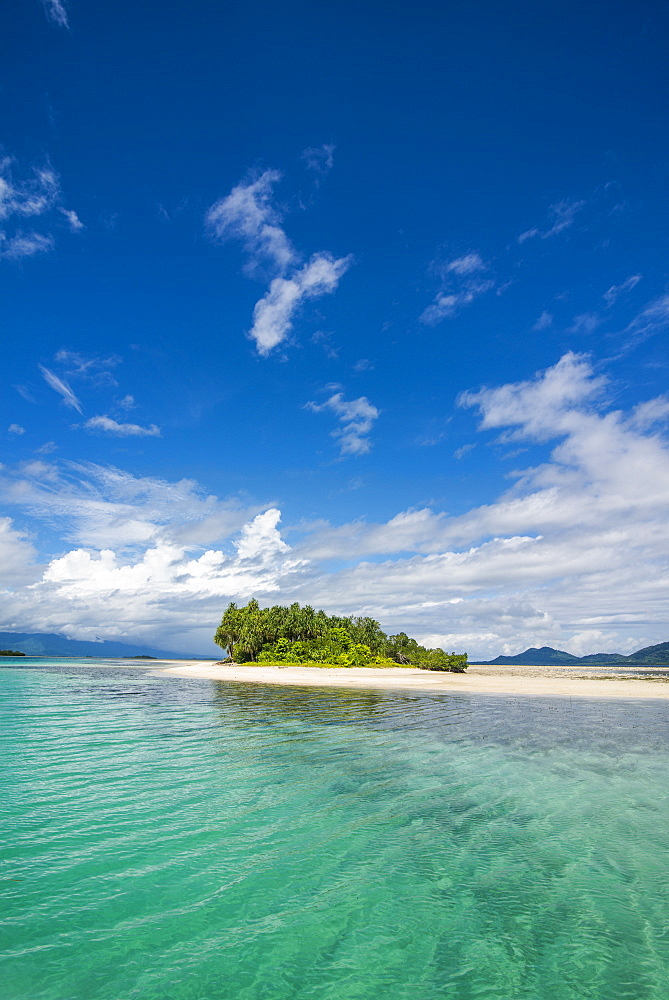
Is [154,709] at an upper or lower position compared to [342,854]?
upper

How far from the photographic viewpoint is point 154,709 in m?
32.5

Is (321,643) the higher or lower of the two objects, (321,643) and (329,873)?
the higher

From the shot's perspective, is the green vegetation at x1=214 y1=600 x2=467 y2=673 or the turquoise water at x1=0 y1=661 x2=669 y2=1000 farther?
the green vegetation at x1=214 y1=600 x2=467 y2=673

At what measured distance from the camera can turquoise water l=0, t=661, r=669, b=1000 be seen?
6484 mm

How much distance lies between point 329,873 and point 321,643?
9086 cm

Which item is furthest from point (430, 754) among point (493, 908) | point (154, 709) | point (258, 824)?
point (154, 709)

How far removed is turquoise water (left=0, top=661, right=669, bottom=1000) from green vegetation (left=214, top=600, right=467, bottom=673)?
7784 cm

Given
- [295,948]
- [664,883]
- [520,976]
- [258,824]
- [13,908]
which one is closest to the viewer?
[520,976]

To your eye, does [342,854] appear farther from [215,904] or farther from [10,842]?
[10,842]

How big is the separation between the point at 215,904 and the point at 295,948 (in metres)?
1.78

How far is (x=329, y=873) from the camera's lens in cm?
934

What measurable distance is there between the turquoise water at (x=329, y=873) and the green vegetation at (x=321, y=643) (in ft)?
255

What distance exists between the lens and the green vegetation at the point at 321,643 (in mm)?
96188

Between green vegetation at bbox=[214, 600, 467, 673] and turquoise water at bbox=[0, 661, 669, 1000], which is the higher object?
green vegetation at bbox=[214, 600, 467, 673]
